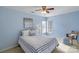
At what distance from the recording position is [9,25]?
1304mm

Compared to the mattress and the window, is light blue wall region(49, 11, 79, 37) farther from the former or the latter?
the mattress

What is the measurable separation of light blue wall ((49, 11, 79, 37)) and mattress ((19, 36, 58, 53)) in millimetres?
188

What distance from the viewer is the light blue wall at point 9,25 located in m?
1.26

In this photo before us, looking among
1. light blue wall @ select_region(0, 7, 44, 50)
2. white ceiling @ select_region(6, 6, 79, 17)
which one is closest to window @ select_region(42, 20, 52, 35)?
white ceiling @ select_region(6, 6, 79, 17)

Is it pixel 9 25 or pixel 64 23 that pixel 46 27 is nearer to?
pixel 64 23

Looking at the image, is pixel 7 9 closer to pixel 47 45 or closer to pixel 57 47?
pixel 47 45

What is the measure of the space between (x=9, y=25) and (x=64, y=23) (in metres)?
1.05

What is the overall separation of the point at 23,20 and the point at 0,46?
0.61 meters

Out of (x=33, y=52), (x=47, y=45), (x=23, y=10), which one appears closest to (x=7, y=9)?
(x=23, y=10)

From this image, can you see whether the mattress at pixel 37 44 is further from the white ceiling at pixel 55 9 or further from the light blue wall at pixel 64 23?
the white ceiling at pixel 55 9

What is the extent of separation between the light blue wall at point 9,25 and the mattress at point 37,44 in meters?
0.17

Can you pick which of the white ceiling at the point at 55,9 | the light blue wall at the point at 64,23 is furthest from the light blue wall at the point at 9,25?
the light blue wall at the point at 64,23

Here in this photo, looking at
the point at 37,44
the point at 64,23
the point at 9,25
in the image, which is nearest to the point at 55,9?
the point at 64,23
